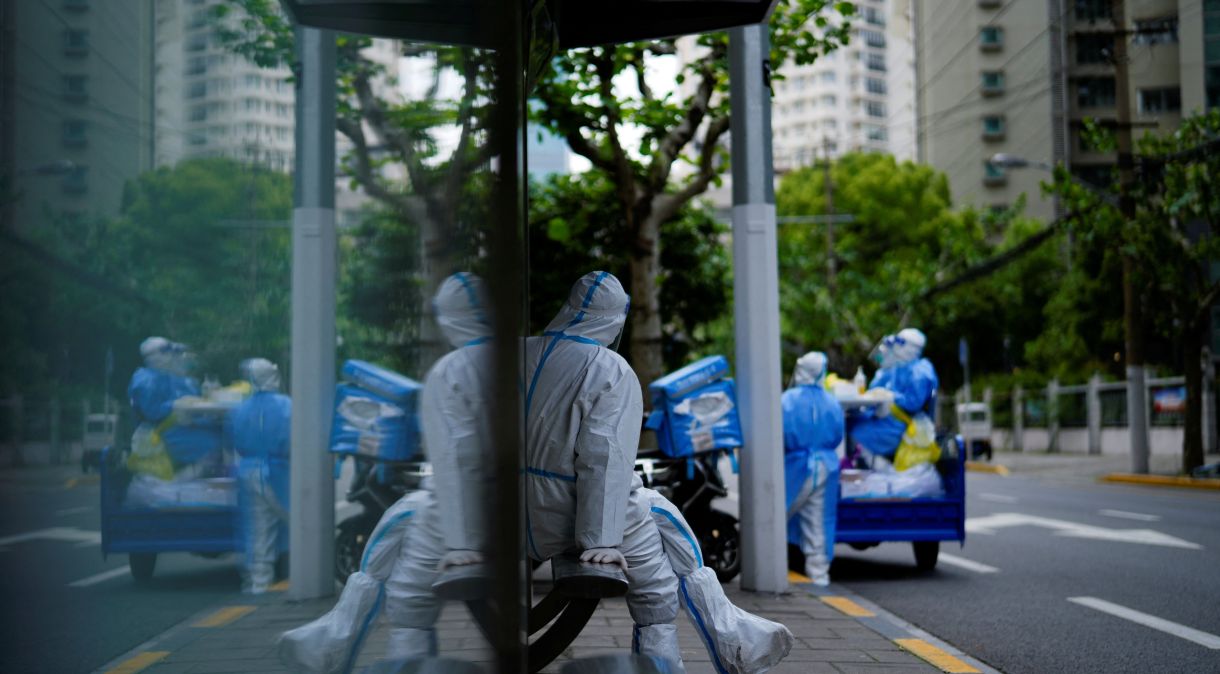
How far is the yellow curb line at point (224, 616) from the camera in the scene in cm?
117

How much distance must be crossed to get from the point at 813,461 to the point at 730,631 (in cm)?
470

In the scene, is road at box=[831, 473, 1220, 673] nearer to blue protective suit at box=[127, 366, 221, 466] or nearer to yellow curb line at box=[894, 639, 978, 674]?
yellow curb line at box=[894, 639, 978, 674]

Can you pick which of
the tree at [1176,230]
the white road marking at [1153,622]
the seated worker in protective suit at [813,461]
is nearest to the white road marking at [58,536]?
the white road marking at [1153,622]

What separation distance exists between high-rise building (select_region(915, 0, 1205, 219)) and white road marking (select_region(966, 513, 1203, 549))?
122 ft

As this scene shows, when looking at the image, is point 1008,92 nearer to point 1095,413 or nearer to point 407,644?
point 1095,413

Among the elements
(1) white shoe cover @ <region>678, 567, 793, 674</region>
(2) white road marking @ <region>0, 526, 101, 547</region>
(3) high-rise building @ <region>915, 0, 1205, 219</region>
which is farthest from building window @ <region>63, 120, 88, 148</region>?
(3) high-rise building @ <region>915, 0, 1205, 219</region>

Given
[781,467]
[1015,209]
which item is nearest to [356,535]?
[781,467]

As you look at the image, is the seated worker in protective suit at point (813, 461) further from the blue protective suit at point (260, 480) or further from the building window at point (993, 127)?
the building window at point (993, 127)

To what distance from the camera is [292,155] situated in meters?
1.23

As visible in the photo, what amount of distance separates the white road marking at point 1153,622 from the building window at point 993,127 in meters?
60.0

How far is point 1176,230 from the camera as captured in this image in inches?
840

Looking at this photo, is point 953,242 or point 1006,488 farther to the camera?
point 953,242

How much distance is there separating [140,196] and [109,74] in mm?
108

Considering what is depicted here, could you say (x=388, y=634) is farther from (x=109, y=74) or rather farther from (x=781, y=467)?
(x=781, y=467)
